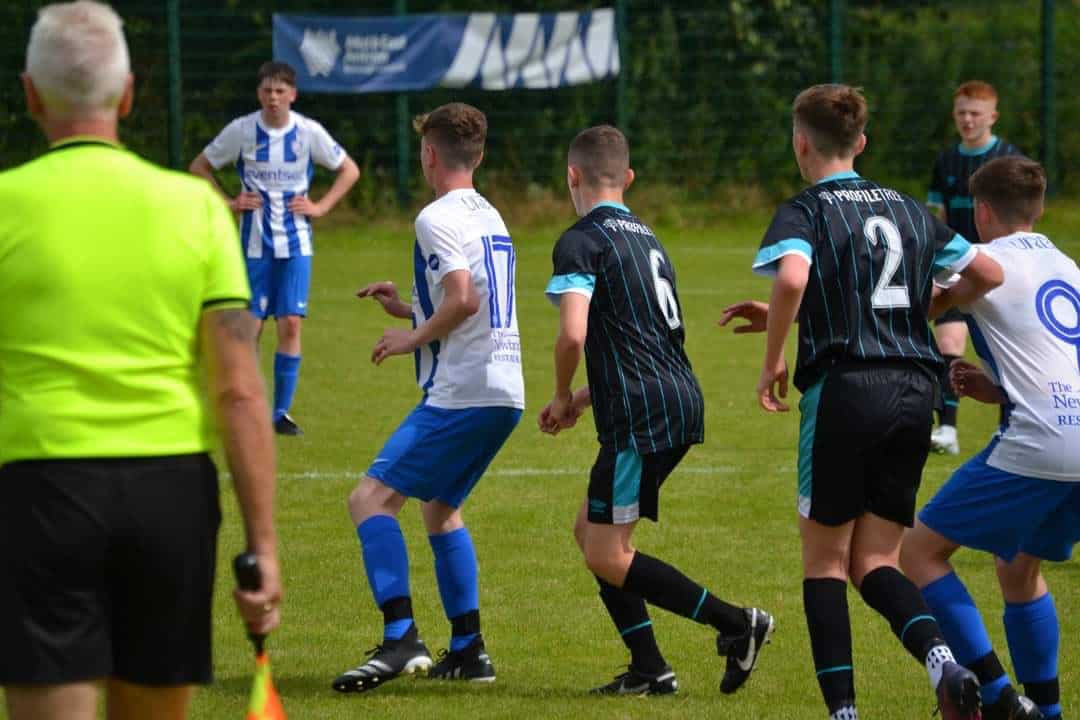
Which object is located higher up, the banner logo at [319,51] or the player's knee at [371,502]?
the banner logo at [319,51]

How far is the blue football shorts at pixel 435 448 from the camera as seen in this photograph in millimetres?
5836

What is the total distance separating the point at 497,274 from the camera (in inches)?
235

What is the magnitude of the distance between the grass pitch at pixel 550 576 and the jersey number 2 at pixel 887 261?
1340 millimetres

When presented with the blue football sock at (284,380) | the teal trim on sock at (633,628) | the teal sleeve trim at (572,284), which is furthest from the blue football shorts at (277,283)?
the teal sleeve trim at (572,284)

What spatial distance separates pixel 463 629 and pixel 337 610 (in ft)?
3.31

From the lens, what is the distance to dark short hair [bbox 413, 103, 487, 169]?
5.95 meters

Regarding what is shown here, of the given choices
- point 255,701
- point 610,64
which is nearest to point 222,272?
point 255,701

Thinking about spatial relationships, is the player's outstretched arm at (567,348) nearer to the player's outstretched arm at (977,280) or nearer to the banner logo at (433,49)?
the player's outstretched arm at (977,280)

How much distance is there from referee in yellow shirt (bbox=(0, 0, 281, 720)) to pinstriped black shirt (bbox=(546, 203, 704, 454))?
87.1 inches

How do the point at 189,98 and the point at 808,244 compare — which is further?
the point at 189,98

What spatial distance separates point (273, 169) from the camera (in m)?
11.9

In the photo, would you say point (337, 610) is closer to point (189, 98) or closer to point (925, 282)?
point (925, 282)

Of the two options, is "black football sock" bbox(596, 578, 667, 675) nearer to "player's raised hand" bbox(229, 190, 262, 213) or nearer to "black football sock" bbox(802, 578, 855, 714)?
"black football sock" bbox(802, 578, 855, 714)

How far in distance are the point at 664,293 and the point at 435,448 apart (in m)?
0.91
